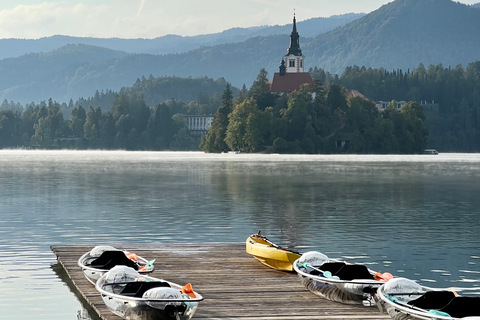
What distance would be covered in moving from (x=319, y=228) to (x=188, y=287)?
26.8m

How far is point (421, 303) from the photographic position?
2027 centimetres

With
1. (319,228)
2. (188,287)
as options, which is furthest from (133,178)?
(188,287)

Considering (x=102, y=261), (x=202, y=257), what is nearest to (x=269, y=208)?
(x=202, y=257)

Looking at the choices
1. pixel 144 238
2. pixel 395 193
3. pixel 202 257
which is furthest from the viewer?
pixel 395 193

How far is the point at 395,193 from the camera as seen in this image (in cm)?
7681

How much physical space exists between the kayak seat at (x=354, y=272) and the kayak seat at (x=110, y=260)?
265 inches

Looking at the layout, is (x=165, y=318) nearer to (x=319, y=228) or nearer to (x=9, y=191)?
(x=319, y=228)

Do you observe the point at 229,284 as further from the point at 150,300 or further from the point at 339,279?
the point at 150,300

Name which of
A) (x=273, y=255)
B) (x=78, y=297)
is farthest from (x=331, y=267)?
(x=78, y=297)

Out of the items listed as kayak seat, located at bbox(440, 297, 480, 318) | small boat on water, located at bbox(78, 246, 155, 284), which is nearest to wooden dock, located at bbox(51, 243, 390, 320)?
small boat on water, located at bbox(78, 246, 155, 284)

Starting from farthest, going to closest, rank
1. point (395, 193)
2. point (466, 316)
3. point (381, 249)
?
point (395, 193)
point (381, 249)
point (466, 316)

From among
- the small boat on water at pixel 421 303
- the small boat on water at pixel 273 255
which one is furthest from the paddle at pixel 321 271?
the small boat on water at pixel 273 255

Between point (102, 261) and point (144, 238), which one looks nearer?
point (102, 261)

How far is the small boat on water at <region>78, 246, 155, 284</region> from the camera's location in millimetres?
26125
